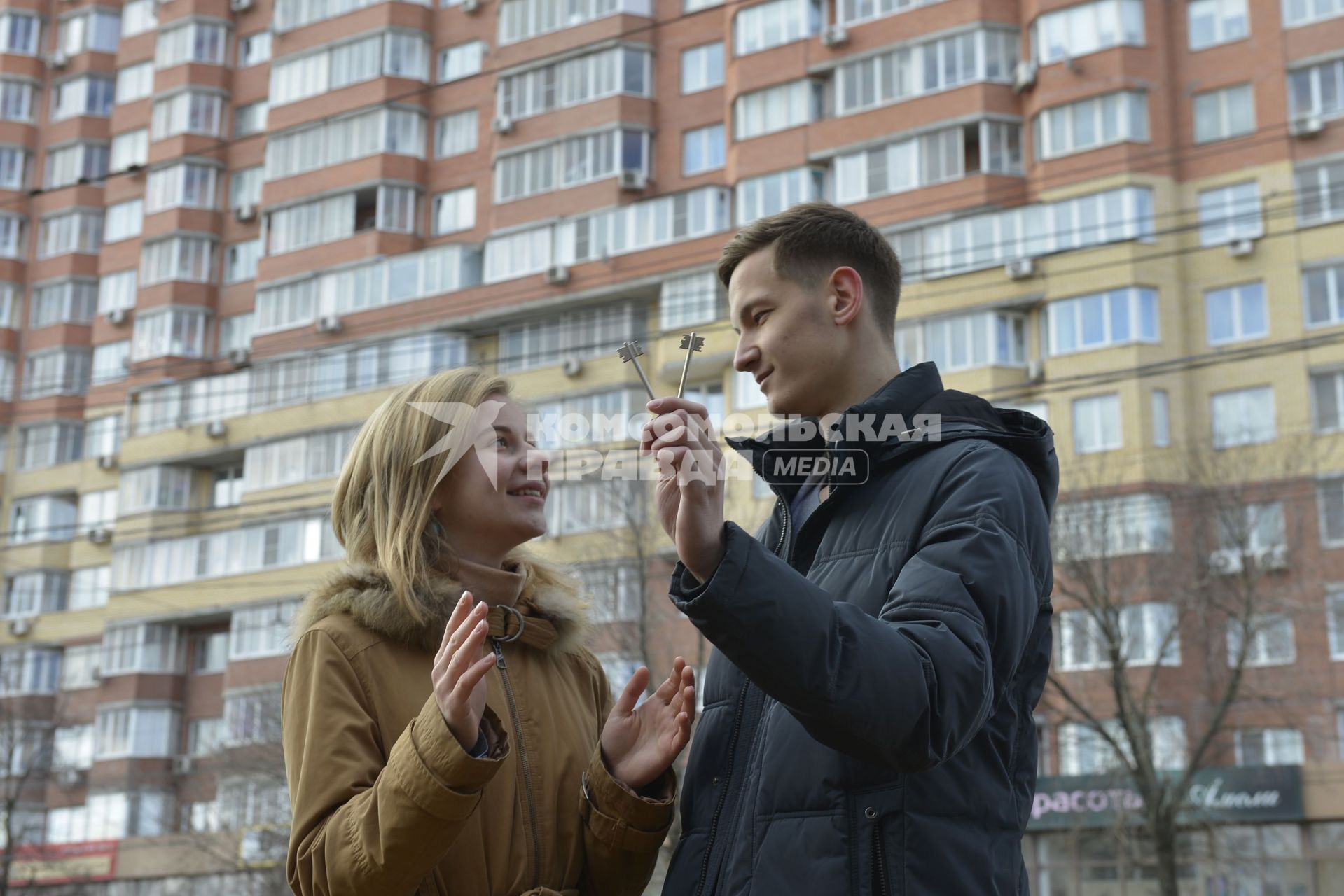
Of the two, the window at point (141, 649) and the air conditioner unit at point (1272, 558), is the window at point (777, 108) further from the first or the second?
the window at point (141, 649)

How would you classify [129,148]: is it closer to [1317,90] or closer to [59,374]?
[59,374]

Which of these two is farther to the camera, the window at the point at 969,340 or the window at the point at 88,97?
the window at the point at 88,97

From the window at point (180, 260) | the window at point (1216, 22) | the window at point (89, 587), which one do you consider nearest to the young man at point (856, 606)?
the window at point (1216, 22)

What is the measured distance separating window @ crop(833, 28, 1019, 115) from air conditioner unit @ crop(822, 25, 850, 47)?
63 centimetres

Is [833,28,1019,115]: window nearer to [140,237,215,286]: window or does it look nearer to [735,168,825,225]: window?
[735,168,825,225]: window

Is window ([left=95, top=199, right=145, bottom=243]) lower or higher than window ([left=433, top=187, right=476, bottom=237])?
higher

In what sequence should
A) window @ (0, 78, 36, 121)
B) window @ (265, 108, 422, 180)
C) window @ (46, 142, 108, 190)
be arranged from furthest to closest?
1. window @ (0, 78, 36, 121)
2. window @ (46, 142, 108, 190)
3. window @ (265, 108, 422, 180)

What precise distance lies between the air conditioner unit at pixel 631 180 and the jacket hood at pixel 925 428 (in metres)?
44.2

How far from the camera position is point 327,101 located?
54.0 metres

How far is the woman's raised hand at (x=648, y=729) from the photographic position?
4.54 m

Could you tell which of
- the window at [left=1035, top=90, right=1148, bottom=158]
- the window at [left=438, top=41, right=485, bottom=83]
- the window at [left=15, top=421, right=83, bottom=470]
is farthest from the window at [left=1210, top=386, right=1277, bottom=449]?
the window at [left=15, top=421, right=83, bottom=470]

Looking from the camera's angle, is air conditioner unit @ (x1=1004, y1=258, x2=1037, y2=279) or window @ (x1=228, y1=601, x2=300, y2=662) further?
window @ (x1=228, y1=601, x2=300, y2=662)

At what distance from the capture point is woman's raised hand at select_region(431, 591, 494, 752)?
3875 mm

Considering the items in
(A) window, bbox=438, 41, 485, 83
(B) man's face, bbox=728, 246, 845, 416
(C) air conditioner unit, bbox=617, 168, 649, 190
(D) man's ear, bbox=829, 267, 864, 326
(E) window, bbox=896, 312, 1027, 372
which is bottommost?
(B) man's face, bbox=728, 246, 845, 416
